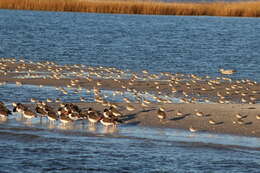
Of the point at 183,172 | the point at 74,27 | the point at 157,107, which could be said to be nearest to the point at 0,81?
the point at 157,107

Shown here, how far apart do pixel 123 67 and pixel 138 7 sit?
3593cm

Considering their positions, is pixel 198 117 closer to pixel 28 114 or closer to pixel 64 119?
pixel 64 119

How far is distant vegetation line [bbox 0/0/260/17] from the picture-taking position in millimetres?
65688

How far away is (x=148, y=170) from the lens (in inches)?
507

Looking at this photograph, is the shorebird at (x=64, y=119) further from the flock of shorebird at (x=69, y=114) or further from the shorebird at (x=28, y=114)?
the shorebird at (x=28, y=114)

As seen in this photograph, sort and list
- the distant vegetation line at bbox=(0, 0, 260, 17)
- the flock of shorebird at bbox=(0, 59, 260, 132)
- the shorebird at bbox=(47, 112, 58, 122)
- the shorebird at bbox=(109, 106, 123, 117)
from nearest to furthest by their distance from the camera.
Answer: the shorebird at bbox=(47, 112, 58, 122) < the flock of shorebird at bbox=(0, 59, 260, 132) < the shorebird at bbox=(109, 106, 123, 117) < the distant vegetation line at bbox=(0, 0, 260, 17)

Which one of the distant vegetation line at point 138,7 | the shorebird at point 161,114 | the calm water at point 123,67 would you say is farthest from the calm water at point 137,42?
the shorebird at point 161,114


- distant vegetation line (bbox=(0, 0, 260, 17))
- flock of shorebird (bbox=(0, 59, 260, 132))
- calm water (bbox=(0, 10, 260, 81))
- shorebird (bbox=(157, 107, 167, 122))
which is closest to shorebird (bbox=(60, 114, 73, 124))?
flock of shorebird (bbox=(0, 59, 260, 132))

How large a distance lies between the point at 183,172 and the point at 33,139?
12.3 feet

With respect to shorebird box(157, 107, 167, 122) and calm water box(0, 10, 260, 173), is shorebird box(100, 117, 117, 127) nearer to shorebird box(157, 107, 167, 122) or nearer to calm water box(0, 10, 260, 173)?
calm water box(0, 10, 260, 173)

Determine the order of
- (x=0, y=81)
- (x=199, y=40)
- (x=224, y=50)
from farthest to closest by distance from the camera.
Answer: (x=199, y=40) → (x=224, y=50) → (x=0, y=81)

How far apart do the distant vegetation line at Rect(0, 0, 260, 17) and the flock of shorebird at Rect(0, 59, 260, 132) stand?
3636 cm

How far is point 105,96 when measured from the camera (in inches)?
835

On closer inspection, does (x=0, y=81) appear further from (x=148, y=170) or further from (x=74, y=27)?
(x=74, y=27)
